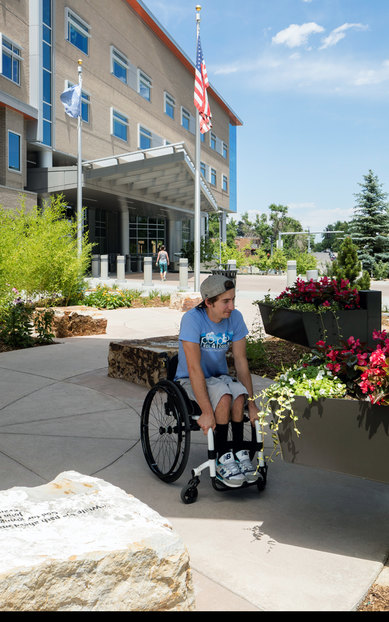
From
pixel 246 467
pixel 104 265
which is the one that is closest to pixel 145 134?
pixel 104 265

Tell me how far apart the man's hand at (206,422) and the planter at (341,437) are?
561mm

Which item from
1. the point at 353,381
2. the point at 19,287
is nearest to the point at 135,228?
the point at 19,287

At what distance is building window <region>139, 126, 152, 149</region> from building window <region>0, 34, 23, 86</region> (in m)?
13.4

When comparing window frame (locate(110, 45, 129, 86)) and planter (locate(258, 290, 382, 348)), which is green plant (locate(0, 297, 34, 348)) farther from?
window frame (locate(110, 45, 129, 86))

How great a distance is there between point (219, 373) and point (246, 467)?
69 cm

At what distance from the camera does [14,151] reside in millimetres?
26609

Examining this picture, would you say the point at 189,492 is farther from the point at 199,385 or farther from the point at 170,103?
the point at 170,103

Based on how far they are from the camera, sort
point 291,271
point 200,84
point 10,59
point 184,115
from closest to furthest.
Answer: point 200,84 < point 291,271 < point 10,59 < point 184,115

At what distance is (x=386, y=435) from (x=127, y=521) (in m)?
1.31

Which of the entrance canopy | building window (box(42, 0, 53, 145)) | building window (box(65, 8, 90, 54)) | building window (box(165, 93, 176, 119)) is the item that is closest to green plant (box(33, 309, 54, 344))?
the entrance canopy

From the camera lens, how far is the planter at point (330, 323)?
727 cm

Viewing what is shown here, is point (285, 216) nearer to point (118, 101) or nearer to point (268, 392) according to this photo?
point (118, 101)

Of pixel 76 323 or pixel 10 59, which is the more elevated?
Result: pixel 10 59

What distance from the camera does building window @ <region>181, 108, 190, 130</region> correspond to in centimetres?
4853
